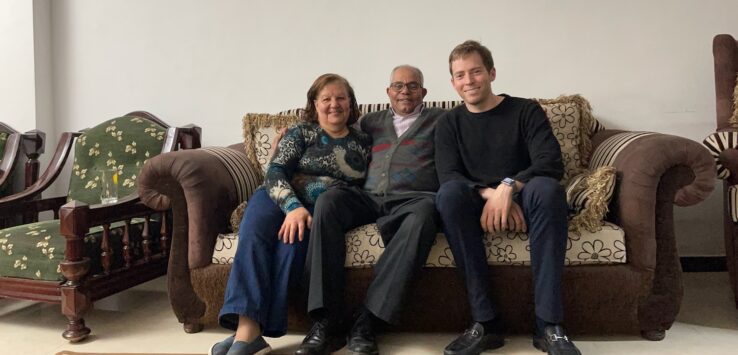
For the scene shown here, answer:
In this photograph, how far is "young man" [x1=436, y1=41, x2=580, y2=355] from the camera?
151 cm

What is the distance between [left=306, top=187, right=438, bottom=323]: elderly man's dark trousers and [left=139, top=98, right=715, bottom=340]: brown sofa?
115mm

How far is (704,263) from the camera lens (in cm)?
248

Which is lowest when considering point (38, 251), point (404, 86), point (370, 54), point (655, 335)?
point (655, 335)

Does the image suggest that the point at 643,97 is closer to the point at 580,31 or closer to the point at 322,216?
the point at 580,31

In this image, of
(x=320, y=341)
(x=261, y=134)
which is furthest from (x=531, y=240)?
(x=261, y=134)

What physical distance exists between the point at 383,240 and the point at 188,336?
29.6 inches

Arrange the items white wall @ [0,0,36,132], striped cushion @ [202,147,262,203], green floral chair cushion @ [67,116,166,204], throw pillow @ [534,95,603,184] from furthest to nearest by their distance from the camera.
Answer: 1. white wall @ [0,0,36,132]
2. green floral chair cushion @ [67,116,166,204]
3. throw pillow @ [534,95,603,184]
4. striped cushion @ [202,147,262,203]

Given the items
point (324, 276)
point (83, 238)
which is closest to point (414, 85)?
point (324, 276)

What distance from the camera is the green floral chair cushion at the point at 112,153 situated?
7.84 feet

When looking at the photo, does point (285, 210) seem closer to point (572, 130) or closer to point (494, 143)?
point (494, 143)

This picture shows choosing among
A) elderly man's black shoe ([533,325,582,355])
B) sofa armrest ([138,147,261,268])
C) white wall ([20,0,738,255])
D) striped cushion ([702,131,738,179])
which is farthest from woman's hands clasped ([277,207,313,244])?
striped cushion ([702,131,738,179])

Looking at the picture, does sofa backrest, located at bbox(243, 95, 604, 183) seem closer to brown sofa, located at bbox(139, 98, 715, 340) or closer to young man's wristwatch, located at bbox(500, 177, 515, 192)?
brown sofa, located at bbox(139, 98, 715, 340)

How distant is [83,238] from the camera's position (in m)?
1.73

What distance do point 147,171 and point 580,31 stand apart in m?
2.01
